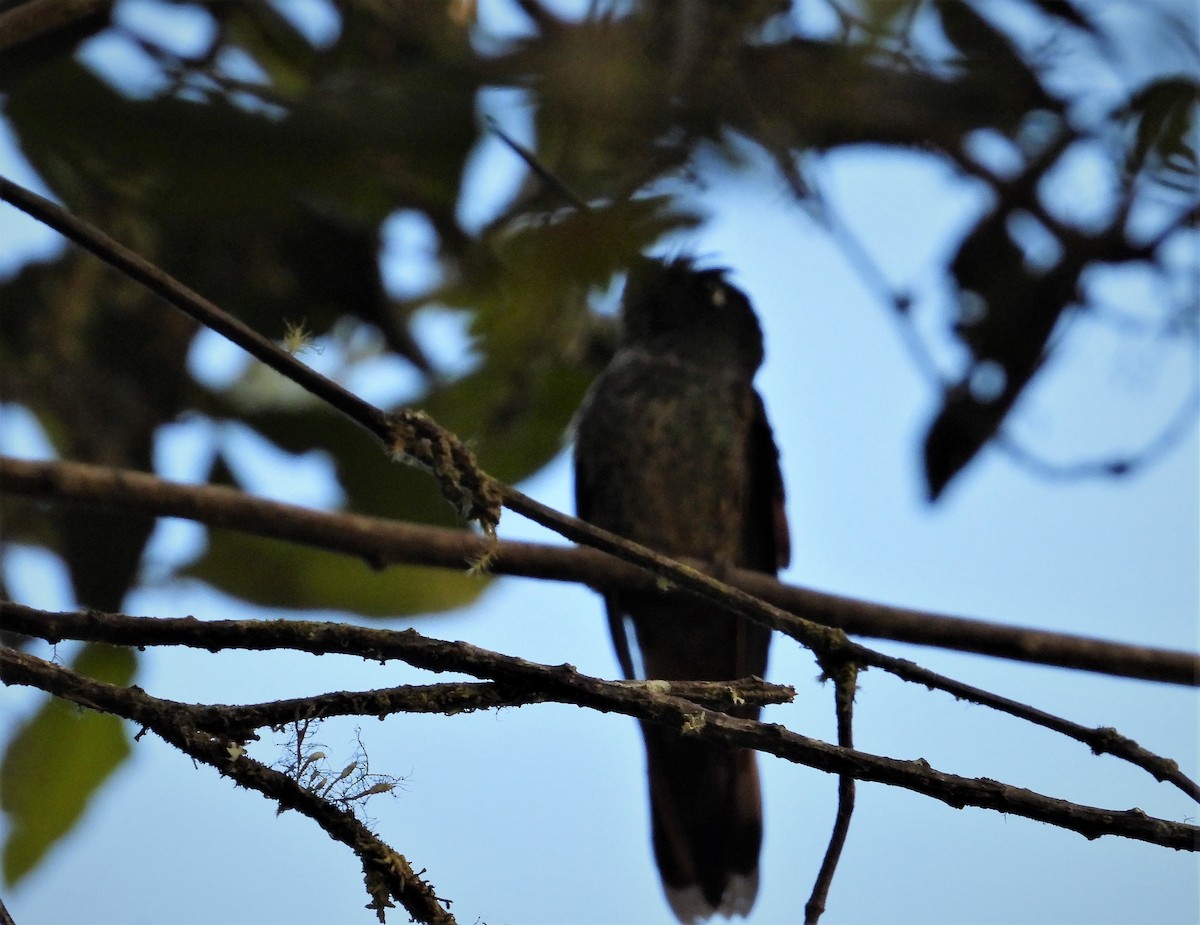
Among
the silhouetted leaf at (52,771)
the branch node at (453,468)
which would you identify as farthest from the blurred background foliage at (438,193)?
the branch node at (453,468)

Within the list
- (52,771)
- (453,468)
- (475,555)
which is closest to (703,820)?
(475,555)

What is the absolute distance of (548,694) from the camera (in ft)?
4.46

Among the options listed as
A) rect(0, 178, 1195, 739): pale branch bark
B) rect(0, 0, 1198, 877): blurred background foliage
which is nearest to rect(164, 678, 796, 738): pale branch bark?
rect(0, 178, 1195, 739): pale branch bark

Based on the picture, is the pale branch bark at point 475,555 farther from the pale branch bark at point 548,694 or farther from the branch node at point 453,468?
the pale branch bark at point 548,694

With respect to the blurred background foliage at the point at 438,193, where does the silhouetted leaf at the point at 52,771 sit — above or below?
below

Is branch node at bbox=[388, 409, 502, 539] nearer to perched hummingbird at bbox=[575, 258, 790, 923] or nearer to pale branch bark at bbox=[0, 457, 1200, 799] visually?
pale branch bark at bbox=[0, 457, 1200, 799]

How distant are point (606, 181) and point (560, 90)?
27 centimetres

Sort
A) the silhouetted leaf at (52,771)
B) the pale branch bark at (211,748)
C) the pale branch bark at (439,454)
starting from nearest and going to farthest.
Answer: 1. the pale branch bark at (211,748)
2. the pale branch bark at (439,454)
3. the silhouetted leaf at (52,771)

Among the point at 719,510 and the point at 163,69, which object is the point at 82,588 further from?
the point at 719,510

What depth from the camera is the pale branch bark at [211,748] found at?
1325 millimetres

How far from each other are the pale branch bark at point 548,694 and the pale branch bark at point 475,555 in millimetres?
1354

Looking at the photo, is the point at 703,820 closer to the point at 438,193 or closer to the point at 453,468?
the point at 438,193

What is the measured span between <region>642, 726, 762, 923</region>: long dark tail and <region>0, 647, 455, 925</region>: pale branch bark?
2.99m

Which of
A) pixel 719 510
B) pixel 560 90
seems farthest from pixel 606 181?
pixel 719 510
